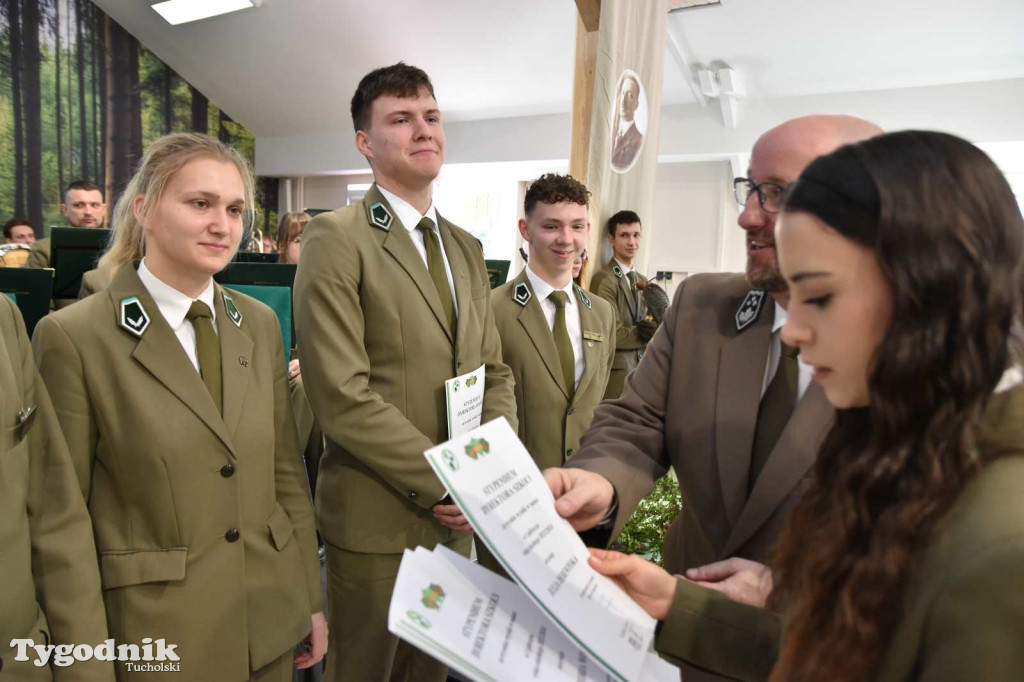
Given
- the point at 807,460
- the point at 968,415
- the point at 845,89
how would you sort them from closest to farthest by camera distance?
the point at 968,415 → the point at 807,460 → the point at 845,89

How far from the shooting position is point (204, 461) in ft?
4.59

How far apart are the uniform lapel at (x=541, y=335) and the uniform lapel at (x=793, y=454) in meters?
1.37

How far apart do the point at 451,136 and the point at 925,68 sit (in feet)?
19.8

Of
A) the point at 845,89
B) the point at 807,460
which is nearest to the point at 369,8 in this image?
the point at 845,89

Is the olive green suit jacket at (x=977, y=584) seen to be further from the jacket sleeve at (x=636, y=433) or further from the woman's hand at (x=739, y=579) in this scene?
the jacket sleeve at (x=636, y=433)

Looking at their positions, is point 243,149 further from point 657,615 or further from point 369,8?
point 657,615

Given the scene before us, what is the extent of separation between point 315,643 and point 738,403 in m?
1.20

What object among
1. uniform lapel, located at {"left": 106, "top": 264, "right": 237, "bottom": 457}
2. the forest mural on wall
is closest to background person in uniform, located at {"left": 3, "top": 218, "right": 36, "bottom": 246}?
the forest mural on wall

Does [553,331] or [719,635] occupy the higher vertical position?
[553,331]

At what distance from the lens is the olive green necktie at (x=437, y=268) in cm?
192

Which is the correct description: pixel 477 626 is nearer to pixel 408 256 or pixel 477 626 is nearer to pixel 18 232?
pixel 408 256

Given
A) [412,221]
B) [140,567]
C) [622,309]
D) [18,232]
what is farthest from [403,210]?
[18,232]

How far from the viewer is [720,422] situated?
4.01 ft

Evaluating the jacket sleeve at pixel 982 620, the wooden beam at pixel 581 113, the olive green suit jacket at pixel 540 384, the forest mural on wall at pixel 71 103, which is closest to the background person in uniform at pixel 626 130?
the wooden beam at pixel 581 113
